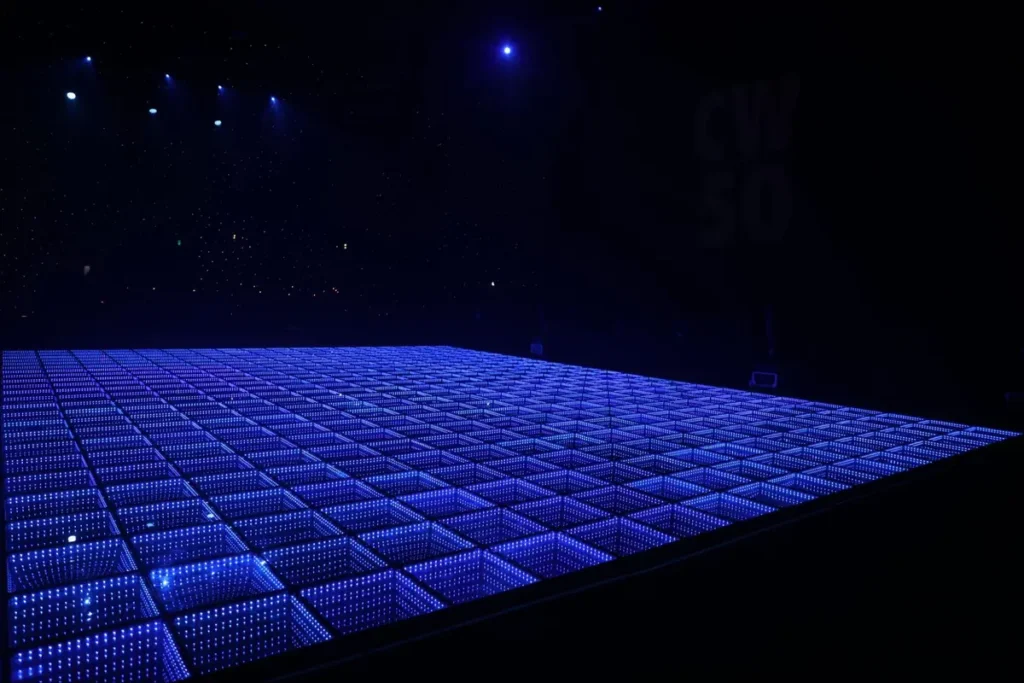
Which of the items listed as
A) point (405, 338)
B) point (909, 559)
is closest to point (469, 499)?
point (909, 559)

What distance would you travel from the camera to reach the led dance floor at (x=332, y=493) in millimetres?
1754

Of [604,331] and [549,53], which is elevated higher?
[549,53]

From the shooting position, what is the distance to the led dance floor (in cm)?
175

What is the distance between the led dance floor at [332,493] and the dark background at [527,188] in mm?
2043

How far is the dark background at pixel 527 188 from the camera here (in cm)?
573

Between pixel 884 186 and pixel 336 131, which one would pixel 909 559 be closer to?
pixel 884 186

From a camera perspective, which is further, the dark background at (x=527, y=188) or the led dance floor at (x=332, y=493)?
the dark background at (x=527, y=188)

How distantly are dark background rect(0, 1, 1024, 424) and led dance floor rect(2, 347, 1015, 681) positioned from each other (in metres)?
2.04

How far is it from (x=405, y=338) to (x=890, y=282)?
749cm

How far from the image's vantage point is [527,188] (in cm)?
1038

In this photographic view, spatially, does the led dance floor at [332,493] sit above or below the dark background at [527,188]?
below

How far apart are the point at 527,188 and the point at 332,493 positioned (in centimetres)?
829

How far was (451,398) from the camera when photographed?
509cm

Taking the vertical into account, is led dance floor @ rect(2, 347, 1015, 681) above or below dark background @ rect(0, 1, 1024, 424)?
below
